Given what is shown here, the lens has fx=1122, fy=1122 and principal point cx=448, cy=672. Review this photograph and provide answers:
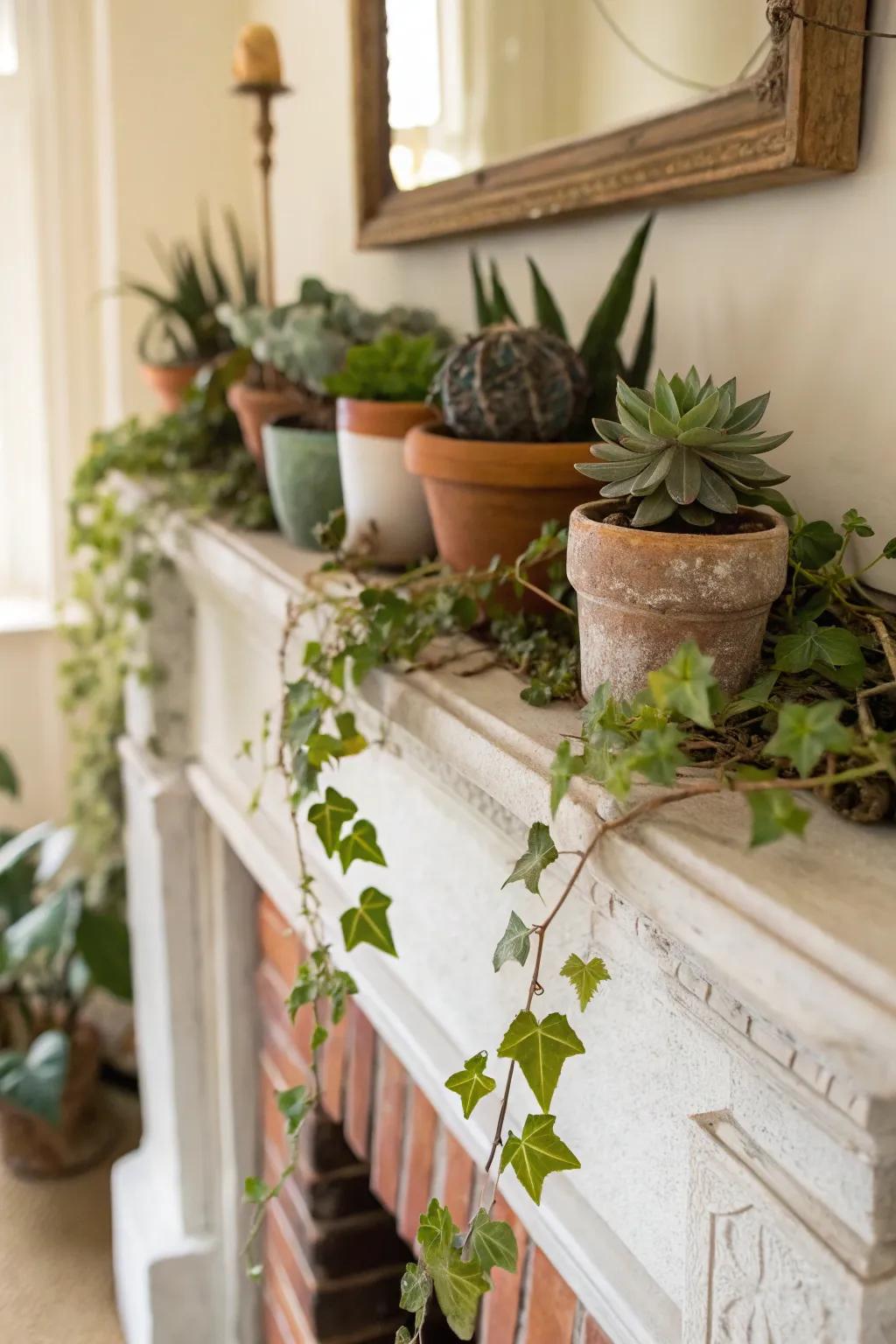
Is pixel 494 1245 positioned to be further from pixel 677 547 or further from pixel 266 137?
pixel 266 137

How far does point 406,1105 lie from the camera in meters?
1.09

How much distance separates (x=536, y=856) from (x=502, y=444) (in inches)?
12.1

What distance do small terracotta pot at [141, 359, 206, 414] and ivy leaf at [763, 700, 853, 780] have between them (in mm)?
1342

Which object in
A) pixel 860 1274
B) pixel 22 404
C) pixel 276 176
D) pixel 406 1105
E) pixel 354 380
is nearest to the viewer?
pixel 860 1274

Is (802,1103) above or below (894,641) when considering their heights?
below

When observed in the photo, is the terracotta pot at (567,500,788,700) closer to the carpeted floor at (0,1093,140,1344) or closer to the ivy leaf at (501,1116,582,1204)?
the ivy leaf at (501,1116,582,1204)

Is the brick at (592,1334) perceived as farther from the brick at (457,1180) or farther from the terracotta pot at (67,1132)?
the terracotta pot at (67,1132)

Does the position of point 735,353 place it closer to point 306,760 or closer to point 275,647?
point 306,760

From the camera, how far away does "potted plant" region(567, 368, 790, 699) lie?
0.51m

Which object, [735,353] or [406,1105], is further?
[406,1105]

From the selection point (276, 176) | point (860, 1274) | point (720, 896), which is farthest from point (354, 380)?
point (276, 176)

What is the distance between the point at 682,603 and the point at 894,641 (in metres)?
Answer: 0.13

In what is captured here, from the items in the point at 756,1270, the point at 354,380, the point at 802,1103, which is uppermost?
the point at 354,380

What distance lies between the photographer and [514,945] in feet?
1.74
